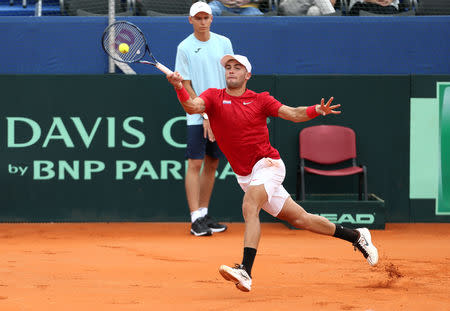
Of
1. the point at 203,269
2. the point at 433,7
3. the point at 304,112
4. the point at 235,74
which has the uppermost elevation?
the point at 433,7

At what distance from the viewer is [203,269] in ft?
19.2

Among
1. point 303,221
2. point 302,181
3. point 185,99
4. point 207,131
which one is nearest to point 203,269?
point 303,221

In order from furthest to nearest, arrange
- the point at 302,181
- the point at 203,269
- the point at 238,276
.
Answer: the point at 302,181 → the point at 203,269 → the point at 238,276

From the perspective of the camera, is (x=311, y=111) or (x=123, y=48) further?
(x=123, y=48)

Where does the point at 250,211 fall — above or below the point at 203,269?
above

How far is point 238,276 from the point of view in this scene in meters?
4.71

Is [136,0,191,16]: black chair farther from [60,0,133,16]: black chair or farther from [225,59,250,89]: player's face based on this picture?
[225,59,250,89]: player's face

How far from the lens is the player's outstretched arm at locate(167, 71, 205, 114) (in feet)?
16.3

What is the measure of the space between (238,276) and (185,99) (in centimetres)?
127

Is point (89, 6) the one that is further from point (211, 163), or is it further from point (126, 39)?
point (126, 39)

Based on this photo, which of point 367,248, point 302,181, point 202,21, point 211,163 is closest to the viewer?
point 367,248

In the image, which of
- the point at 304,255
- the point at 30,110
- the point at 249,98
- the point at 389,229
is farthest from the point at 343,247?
the point at 30,110

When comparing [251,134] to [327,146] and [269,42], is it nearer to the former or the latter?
[327,146]

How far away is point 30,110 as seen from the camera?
8.31 m
